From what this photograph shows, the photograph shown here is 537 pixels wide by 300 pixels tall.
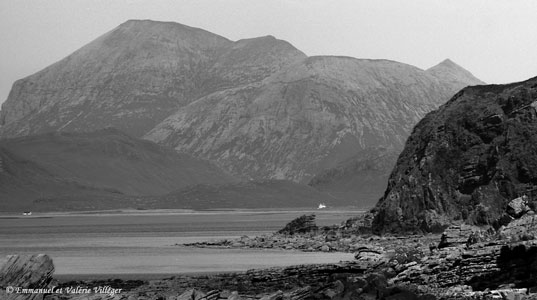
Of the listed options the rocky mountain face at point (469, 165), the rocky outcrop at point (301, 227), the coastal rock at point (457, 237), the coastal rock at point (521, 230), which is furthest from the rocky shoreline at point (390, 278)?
the rocky outcrop at point (301, 227)

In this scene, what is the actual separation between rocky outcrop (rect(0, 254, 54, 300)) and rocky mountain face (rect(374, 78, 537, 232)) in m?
58.9


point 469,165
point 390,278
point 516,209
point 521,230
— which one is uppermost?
point 469,165

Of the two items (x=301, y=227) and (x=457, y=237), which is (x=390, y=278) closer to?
(x=457, y=237)

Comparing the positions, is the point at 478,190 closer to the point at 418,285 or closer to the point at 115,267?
the point at 115,267

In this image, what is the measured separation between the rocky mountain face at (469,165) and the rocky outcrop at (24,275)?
193ft

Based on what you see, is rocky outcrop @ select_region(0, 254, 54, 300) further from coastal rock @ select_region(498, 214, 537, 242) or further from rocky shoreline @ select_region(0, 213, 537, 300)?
coastal rock @ select_region(498, 214, 537, 242)

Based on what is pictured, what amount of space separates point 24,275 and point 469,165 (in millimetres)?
70741

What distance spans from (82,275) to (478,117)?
174 feet

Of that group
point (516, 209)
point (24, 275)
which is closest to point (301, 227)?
point (516, 209)

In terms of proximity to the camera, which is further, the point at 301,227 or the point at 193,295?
the point at 301,227

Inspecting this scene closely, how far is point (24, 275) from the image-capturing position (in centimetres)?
4391

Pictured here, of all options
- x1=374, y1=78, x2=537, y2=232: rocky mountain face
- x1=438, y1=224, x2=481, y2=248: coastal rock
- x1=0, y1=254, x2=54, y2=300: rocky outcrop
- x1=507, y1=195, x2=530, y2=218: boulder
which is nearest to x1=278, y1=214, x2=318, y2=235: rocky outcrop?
x1=374, y1=78, x2=537, y2=232: rocky mountain face

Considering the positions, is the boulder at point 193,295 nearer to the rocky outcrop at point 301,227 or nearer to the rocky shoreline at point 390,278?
the rocky shoreline at point 390,278

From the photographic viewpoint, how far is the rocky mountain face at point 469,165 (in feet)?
331
